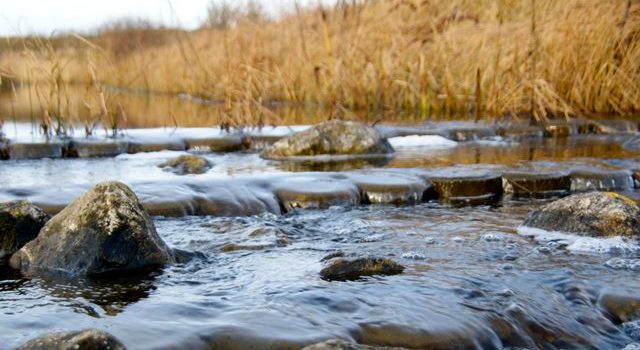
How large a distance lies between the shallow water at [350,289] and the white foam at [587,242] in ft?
0.03

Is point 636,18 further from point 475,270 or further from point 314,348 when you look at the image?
point 314,348

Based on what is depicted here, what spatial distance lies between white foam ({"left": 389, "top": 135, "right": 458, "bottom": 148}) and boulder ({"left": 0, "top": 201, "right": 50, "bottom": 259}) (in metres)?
3.84

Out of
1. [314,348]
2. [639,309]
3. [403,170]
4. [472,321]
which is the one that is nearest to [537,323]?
[472,321]

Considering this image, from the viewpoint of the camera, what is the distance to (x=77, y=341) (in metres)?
1.52

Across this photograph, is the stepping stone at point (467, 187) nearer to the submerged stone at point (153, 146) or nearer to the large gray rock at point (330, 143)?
the large gray rock at point (330, 143)

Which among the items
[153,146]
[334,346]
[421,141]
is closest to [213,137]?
[153,146]

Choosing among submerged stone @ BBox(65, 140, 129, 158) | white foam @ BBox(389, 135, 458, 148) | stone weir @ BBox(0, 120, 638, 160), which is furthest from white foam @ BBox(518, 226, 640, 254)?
submerged stone @ BBox(65, 140, 129, 158)

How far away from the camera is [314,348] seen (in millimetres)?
1625

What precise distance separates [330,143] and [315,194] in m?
2.03

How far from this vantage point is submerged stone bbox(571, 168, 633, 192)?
4.16 meters

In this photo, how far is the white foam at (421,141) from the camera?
621cm

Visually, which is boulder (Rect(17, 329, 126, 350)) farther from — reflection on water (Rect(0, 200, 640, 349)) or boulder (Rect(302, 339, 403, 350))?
boulder (Rect(302, 339, 403, 350))

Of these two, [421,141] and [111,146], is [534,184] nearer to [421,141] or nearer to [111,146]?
[421,141]

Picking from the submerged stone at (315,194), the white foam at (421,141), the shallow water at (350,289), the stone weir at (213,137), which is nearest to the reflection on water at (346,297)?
the shallow water at (350,289)
